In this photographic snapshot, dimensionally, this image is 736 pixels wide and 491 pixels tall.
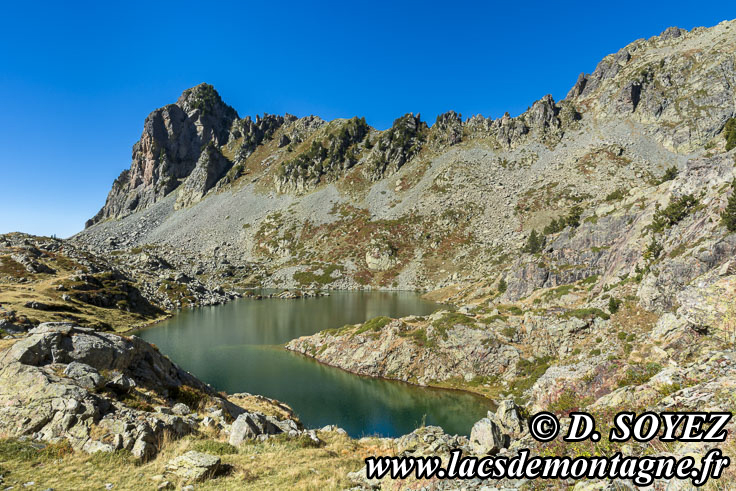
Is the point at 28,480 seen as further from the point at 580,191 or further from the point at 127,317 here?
the point at 580,191

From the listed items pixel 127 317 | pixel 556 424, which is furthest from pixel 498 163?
pixel 556 424

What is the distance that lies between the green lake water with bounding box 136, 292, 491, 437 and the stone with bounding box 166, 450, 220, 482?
13.2 metres

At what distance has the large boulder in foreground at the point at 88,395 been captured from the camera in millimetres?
12897

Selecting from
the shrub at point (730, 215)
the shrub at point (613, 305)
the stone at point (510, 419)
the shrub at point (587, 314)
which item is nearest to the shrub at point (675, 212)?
the shrub at point (730, 215)

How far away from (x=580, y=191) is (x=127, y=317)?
180145mm

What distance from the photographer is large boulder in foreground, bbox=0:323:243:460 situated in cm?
1290

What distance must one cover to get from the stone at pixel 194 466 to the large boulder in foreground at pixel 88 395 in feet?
5.11

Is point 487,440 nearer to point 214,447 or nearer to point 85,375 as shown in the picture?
point 214,447

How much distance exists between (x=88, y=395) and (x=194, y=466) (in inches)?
270

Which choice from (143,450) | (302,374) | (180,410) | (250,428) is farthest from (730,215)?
(302,374)

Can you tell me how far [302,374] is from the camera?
167 ft

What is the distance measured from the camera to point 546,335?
141 feet

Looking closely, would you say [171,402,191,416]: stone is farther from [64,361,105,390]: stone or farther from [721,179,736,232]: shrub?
[721,179,736,232]: shrub

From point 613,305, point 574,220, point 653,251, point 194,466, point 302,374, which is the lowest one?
point 302,374
